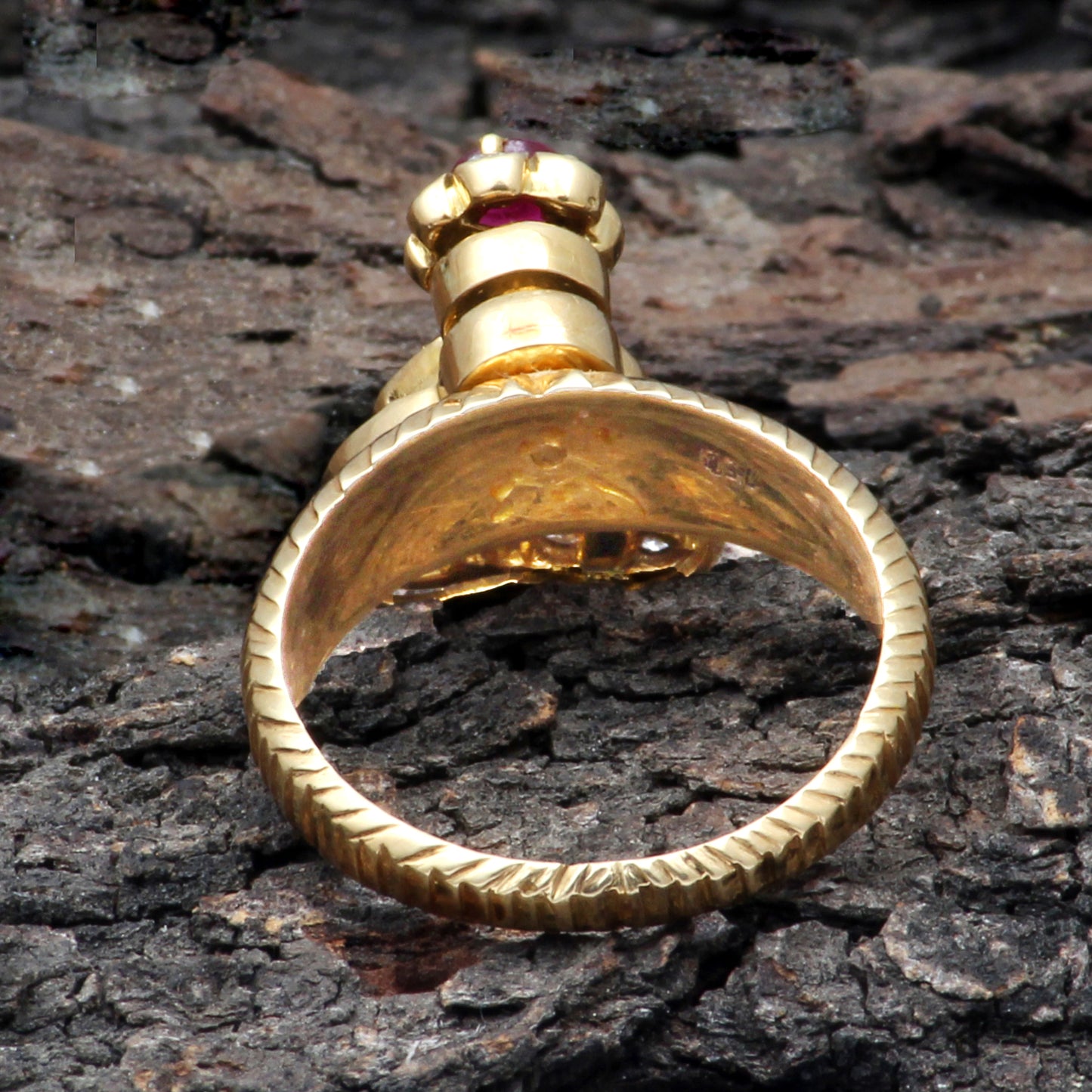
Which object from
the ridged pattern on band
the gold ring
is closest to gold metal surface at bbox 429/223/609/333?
the gold ring

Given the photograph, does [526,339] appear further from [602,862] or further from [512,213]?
[602,862]

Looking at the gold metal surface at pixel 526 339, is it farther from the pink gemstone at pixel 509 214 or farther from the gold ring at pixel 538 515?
the pink gemstone at pixel 509 214

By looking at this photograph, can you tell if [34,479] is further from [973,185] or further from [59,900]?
[973,185]

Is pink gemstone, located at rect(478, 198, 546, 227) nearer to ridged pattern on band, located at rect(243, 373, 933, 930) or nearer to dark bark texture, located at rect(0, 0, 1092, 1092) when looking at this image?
dark bark texture, located at rect(0, 0, 1092, 1092)

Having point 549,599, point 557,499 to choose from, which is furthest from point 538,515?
point 549,599

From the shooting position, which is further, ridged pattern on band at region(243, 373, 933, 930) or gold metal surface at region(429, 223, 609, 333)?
gold metal surface at region(429, 223, 609, 333)

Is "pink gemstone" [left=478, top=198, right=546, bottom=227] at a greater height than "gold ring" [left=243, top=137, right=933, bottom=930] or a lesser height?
greater

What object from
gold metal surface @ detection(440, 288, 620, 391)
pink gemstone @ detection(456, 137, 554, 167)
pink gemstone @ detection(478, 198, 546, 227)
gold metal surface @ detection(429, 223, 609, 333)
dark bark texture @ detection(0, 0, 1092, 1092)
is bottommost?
dark bark texture @ detection(0, 0, 1092, 1092)

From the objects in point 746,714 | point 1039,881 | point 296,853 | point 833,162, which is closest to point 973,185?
point 833,162
